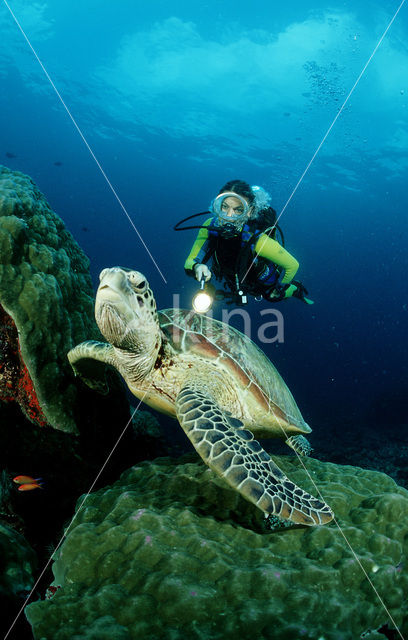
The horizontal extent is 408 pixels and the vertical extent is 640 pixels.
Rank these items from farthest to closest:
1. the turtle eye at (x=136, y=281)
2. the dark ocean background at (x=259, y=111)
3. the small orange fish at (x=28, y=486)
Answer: the dark ocean background at (x=259, y=111), the small orange fish at (x=28, y=486), the turtle eye at (x=136, y=281)

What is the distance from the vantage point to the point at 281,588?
1.52 metres

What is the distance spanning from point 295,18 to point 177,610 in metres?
32.5

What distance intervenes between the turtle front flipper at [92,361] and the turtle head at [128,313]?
1.11ft

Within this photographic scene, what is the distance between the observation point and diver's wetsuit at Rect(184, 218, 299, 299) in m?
4.71

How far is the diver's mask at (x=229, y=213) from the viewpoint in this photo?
4.55 meters

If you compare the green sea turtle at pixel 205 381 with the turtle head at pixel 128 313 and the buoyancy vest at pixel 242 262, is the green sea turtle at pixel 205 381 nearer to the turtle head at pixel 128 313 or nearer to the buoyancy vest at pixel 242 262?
the turtle head at pixel 128 313

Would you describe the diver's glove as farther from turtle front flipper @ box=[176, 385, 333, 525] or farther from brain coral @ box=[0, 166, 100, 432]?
turtle front flipper @ box=[176, 385, 333, 525]

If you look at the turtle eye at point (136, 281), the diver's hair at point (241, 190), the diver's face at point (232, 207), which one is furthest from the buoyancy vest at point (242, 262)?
the turtle eye at point (136, 281)

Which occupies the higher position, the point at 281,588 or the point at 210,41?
the point at 210,41

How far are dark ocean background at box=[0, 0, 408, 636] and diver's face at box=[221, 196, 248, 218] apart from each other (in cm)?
762

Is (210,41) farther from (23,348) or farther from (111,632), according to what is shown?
(111,632)

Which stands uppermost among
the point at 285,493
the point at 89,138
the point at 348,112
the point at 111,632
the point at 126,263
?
the point at 348,112

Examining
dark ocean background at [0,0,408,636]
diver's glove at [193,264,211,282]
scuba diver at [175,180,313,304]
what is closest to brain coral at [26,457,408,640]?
diver's glove at [193,264,211,282]

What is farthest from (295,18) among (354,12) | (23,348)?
(23,348)
